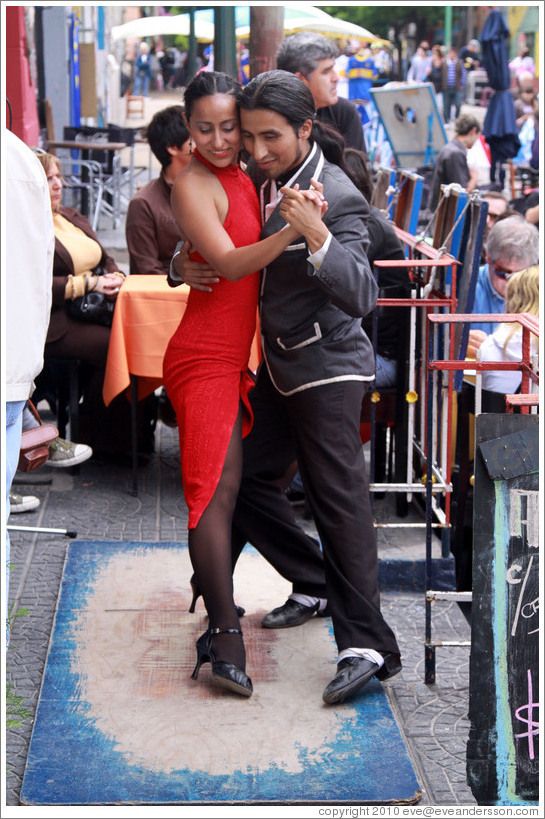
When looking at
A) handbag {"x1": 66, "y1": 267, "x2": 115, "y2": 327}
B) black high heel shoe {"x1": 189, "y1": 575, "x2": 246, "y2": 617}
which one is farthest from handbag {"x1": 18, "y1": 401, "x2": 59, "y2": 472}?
handbag {"x1": 66, "y1": 267, "x2": 115, "y2": 327}

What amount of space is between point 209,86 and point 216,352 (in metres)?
0.86

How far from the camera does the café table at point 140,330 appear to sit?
5.57m

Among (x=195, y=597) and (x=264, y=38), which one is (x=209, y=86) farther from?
(x=264, y=38)

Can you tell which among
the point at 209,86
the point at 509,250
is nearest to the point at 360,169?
the point at 509,250

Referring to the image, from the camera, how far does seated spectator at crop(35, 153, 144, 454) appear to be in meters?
5.87

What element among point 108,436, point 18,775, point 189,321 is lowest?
point 18,775

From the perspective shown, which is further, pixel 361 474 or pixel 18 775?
pixel 361 474

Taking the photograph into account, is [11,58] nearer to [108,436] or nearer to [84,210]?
[108,436]

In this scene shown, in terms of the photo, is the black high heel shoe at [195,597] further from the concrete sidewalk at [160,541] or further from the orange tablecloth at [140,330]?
the orange tablecloth at [140,330]

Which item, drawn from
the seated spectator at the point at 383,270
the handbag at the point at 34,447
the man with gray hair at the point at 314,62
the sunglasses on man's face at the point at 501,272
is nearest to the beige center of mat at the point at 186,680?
the handbag at the point at 34,447

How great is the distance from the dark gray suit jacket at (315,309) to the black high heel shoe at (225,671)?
32.7 inches

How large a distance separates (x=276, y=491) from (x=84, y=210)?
10.4 metres

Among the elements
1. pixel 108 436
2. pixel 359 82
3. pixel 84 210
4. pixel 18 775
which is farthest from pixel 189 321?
pixel 359 82

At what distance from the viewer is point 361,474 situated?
3838mm
